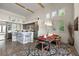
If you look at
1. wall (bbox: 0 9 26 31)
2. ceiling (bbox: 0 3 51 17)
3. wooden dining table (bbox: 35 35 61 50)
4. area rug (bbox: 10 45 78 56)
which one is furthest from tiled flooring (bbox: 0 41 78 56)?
ceiling (bbox: 0 3 51 17)

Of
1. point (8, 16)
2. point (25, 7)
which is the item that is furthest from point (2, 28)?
point (25, 7)

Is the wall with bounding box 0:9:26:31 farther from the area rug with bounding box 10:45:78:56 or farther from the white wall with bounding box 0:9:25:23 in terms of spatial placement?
the area rug with bounding box 10:45:78:56

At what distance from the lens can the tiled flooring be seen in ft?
6.70

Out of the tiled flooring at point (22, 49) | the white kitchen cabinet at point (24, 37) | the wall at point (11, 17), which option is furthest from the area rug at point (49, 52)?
the wall at point (11, 17)

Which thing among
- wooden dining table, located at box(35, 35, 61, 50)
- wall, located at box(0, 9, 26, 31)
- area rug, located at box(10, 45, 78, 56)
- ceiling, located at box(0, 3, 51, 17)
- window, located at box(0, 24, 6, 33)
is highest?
ceiling, located at box(0, 3, 51, 17)

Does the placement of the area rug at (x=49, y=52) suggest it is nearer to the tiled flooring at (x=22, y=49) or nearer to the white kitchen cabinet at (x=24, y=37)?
the tiled flooring at (x=22, y=49)

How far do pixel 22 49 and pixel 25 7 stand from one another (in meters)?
0.80

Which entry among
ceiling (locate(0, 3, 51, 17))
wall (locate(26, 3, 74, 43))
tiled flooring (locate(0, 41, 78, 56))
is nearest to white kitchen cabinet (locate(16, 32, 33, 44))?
tiled flooring (locate(0, 41, 78, 56))

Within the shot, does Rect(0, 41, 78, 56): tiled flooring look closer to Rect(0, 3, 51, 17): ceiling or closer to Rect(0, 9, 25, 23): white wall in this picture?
Rect(0, 9, 25, 23): white wall

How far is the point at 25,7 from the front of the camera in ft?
6.96

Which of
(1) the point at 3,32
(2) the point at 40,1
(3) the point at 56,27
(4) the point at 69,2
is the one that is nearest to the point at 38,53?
(3) the point at 56,27

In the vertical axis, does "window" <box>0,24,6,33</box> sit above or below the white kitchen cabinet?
above

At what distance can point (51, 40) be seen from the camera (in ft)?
6.87

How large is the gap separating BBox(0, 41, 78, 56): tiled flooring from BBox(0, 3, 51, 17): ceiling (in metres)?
0.59
